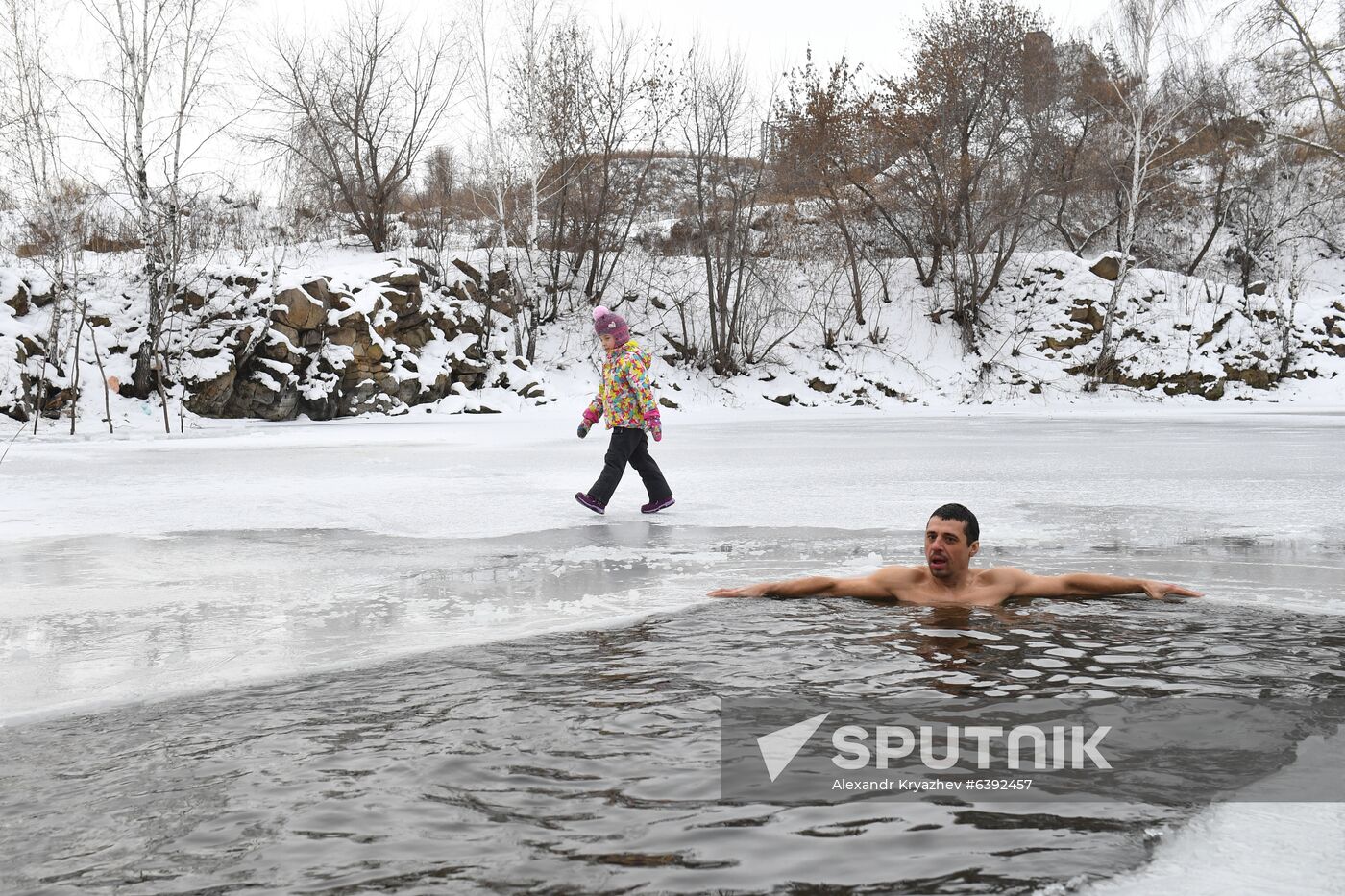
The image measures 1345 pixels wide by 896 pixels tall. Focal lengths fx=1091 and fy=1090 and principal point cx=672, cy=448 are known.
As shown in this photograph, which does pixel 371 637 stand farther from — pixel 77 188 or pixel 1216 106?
pixel 1216 106

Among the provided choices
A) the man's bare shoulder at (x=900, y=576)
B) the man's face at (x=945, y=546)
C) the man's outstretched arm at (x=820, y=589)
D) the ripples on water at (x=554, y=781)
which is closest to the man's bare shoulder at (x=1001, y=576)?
the man's face at (x=945, y=546)

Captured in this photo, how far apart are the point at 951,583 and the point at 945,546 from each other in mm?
216

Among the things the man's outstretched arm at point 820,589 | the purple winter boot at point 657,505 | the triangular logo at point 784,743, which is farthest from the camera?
the purple winter boot at point 657,505

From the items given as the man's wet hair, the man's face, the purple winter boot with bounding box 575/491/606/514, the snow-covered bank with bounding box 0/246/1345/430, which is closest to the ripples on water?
the man's face

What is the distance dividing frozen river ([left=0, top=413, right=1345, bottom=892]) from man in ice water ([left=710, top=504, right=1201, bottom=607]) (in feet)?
0.48

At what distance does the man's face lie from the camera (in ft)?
17.7

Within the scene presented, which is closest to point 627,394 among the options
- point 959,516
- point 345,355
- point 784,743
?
point 959,516

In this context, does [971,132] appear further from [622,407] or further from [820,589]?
[820,589]

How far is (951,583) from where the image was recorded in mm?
5496

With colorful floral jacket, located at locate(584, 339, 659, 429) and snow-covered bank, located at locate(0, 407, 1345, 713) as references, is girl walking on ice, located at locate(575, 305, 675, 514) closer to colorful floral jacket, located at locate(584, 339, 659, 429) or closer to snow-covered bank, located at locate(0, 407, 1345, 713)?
colorful floral jacket, located at locate(584, 339, 659, 429)

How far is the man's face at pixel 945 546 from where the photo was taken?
5.41 metres

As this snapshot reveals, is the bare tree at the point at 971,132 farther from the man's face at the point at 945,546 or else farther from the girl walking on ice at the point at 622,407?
the man's face at the point at 945,546

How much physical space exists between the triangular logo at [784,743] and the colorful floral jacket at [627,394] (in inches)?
211

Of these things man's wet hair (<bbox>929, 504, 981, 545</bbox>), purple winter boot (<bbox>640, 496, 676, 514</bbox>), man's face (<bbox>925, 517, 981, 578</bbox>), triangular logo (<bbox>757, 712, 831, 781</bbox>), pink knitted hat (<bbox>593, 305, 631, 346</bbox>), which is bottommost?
triangular logo (<bbox>757, 712, 831, 781</bbox>)
